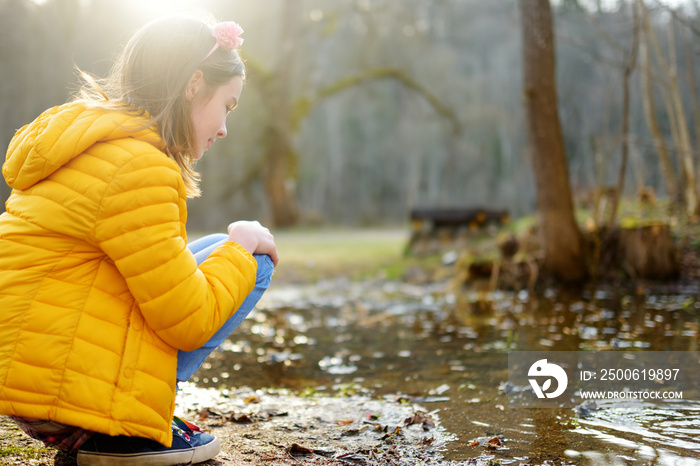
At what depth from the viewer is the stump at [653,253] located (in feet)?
18.5

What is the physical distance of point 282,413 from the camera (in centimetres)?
242

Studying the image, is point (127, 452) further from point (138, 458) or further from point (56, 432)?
point (56, 432)

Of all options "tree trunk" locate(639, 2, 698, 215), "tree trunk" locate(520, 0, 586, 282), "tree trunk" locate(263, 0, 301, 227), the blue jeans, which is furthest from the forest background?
the blue jeans

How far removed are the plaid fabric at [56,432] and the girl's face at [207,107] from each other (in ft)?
2.62

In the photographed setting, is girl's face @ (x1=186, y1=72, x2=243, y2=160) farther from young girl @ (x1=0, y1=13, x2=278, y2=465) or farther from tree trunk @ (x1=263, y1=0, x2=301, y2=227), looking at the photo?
tree trunk @ (x1=263, y1=0, x2=301, y2=227)

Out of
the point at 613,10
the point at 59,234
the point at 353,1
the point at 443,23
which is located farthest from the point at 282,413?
the point at 443,23

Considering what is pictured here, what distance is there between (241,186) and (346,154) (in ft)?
28.3

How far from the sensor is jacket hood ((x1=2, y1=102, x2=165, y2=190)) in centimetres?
154

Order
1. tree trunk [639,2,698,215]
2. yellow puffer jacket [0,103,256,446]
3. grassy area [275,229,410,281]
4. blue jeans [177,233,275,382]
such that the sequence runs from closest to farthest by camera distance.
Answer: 1. yellow puffer jacket [0,103,256,446]
2. blue jeans [177,233,275,382]
3. tree trunk [639,2,698,215]
4. grassy area [275,229,410,281]

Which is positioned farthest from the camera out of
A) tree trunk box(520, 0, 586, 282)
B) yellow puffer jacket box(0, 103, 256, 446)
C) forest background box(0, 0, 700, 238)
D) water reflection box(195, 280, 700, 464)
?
forest background box(0, 0, 700, 238)

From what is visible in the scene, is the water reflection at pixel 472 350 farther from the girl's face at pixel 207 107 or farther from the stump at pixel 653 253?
the girl's face at pixel 207 107

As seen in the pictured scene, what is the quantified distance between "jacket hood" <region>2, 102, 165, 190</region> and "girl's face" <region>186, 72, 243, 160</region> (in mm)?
159

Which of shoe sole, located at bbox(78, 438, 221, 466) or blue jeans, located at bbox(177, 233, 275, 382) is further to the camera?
blue jeans, located at bbox(177, 233, 275, 382)

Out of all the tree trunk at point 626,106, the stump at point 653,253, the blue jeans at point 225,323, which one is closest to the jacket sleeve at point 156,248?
the blue jeans at point 225,323
